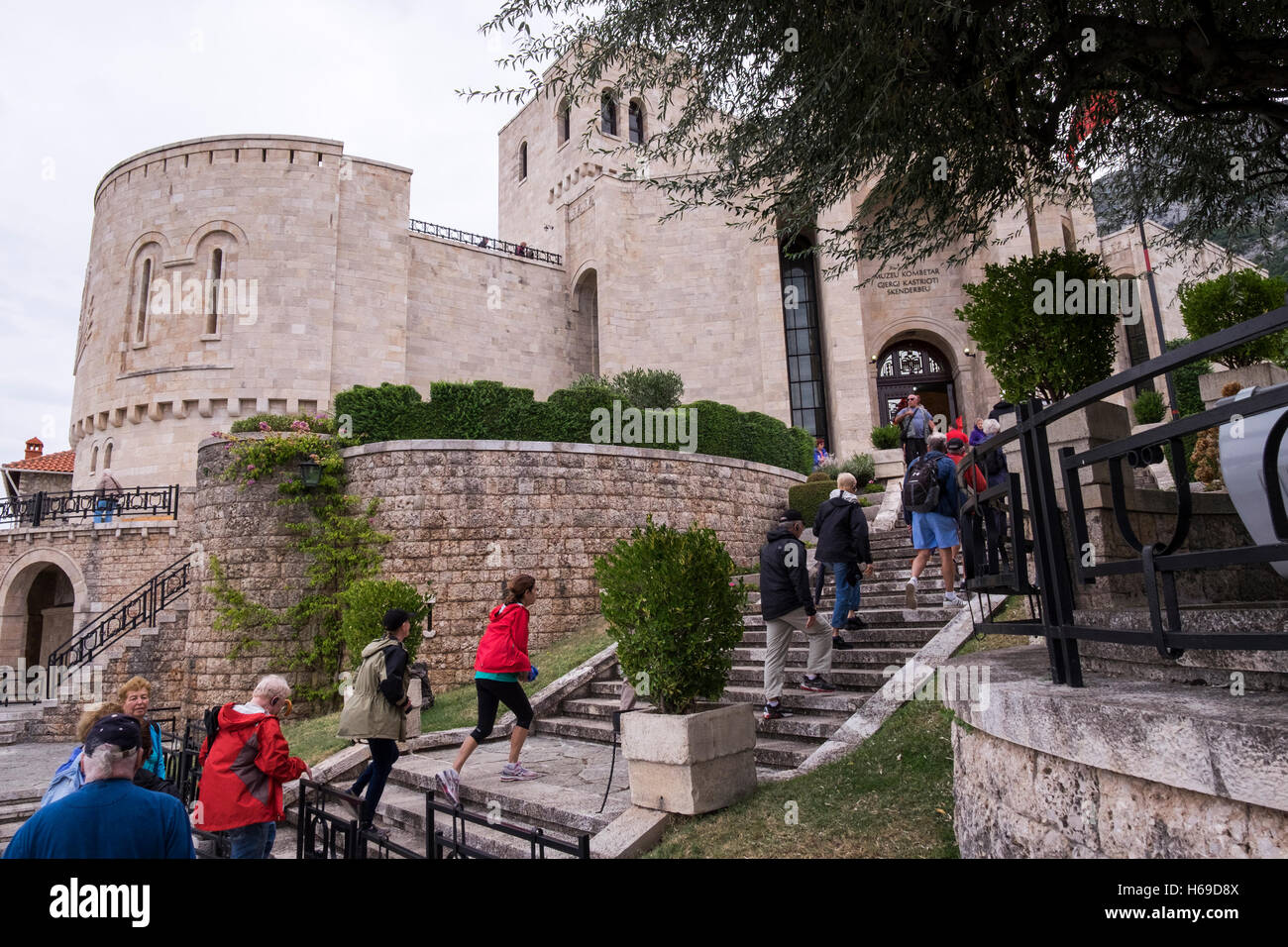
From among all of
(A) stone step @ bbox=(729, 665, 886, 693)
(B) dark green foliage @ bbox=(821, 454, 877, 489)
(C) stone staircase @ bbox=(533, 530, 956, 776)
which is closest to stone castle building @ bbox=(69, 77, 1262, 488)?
(B) dark green foliage @ bbox=(821, 454, 877, 489)

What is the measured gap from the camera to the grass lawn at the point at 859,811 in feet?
13.7

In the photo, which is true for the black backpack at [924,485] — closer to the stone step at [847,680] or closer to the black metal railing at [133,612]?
the stone step at [847,680]

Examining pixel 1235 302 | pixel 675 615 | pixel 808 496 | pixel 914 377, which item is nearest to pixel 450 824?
pixel 675 615

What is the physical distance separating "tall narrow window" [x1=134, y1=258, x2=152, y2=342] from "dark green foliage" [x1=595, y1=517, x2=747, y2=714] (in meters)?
22.5

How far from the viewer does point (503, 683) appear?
6.52m

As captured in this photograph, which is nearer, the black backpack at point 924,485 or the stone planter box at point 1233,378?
the black backpack at point 924,485

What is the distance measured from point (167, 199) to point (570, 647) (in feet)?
66.1

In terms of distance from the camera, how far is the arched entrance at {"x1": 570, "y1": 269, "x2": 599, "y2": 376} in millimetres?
26453

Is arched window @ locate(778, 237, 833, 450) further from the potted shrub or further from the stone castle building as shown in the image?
the potted shrub

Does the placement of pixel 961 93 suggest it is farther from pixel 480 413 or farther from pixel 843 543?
pixel 480 413

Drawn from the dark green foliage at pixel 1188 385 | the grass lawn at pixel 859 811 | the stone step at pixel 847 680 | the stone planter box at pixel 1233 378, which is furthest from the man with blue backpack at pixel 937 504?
the dark green foliage at pixel 1188 385

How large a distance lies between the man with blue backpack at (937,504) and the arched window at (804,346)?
15.2m

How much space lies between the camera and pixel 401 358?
22484 mm
